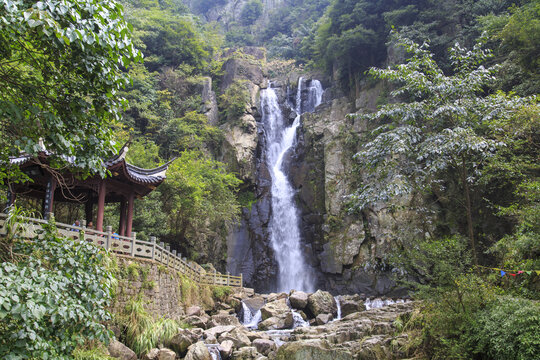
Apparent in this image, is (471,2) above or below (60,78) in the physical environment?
above

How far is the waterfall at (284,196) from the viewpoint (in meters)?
24.8

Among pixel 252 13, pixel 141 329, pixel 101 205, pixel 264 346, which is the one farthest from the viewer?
pixel 252 13

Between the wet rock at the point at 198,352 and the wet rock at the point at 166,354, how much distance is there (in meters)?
0.37

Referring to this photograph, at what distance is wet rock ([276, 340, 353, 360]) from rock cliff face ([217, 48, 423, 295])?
1291 cm

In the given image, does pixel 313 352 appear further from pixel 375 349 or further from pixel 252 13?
pixel 252 13

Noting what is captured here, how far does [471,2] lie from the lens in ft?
83.5

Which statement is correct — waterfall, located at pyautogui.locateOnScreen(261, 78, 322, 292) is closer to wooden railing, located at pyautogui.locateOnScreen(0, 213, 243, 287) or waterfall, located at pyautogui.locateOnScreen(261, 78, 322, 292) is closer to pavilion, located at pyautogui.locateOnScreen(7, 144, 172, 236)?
wooden railing, located at pyautogui.locateOnScreen(0, 213, 243, 287)

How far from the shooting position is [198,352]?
1077cm

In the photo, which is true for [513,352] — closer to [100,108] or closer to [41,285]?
[41,285]

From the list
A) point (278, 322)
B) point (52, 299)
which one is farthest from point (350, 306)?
point (52, 299)

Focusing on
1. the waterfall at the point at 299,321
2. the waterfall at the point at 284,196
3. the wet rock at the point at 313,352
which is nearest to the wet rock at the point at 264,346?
the wet rock at the point at 313,352

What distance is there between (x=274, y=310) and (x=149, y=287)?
22.9 ft

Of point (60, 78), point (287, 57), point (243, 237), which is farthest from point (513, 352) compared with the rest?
point (287, 57)

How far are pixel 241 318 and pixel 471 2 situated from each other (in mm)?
25225
